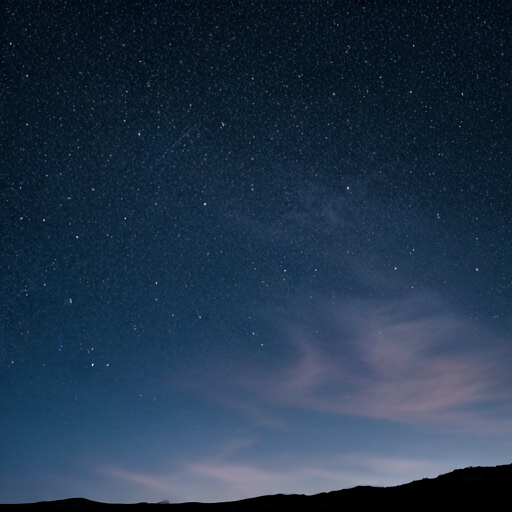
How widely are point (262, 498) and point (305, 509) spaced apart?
20.4 inches

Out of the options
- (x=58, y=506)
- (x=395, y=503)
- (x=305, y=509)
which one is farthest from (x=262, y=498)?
(x=58, y=506)

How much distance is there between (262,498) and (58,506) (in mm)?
2037

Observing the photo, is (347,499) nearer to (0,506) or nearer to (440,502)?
(440,502)

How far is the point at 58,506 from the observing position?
407 cm

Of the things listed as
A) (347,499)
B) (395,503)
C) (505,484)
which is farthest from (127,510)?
(505,484)

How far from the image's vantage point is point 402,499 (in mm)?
3775

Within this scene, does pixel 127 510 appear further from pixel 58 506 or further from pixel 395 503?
pixel 395 503

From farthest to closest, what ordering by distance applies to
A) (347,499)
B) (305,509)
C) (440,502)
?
(347,499) < (305,509) < (440,502)

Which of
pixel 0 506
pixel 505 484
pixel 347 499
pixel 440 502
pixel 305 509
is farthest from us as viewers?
pixel 0 506

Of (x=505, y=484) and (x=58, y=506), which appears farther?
(x=58, y=506)

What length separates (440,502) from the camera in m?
3.42

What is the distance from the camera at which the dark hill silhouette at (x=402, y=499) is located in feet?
10.4

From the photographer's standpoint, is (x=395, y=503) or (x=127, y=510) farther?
(x=127, y=510)

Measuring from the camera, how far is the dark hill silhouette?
10.4 ft
